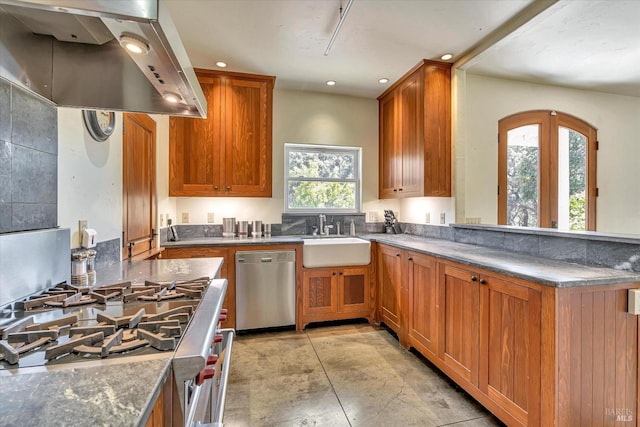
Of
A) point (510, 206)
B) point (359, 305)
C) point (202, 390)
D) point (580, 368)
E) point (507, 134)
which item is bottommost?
point (359, 305)

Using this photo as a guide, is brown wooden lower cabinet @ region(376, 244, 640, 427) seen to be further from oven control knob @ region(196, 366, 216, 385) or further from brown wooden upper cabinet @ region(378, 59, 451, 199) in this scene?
oven control knob @ region(196, 366, 216, 385)

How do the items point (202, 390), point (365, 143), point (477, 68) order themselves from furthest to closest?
point (365, 143)
point (477, 68)
point (202, 390)

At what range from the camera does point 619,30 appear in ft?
7.65

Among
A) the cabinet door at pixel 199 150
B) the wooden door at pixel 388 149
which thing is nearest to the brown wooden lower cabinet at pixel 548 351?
the wooden door at pixel 388 149

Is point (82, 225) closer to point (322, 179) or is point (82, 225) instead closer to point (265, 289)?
point (265, 289)

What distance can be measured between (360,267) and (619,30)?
9.41 ft

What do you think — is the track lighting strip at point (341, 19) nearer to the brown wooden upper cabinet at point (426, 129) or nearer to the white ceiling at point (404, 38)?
the white ceiling at point (404, 38)

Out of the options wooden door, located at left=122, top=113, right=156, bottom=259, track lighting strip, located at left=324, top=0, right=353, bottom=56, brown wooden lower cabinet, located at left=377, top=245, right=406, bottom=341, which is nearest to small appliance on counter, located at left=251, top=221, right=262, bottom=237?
wooden door, located at left=122, top=113, right=156, bottom=259

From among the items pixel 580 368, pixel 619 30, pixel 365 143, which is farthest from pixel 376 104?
pixel 580 368

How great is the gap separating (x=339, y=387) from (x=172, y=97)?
1.98m

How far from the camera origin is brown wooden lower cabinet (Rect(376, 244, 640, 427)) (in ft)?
4.37

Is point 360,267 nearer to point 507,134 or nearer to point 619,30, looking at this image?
point 507,134

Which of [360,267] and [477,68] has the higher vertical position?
[477,68]

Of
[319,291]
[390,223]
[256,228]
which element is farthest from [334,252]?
[390,223]
